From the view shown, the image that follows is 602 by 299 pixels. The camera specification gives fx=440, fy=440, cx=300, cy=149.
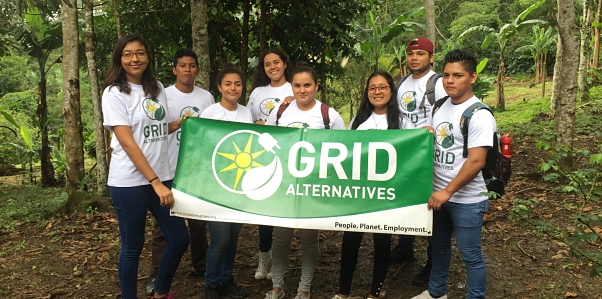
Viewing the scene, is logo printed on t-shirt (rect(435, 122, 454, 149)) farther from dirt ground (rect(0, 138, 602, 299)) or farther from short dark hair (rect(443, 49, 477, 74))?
dirt ground (rect(0, 138, 602, 299))

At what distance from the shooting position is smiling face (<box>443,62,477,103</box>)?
114 inches

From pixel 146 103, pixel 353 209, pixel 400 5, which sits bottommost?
pixel 353 209

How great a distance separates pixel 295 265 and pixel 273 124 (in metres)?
1.58

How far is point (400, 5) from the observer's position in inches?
1117

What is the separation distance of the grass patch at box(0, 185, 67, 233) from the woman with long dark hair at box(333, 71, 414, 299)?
4390 mm

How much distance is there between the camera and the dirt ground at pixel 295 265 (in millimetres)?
3744

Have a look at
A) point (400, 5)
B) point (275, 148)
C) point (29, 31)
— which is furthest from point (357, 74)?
point (400, 5)

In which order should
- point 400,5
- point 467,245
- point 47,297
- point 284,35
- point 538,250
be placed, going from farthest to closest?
point 400,5, point 284,35, point 538,250, point 47,297, point 467,245

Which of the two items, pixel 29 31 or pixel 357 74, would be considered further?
pixel 357 74

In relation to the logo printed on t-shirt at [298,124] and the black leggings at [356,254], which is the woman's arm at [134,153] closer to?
the logo printed on t-shirt at [298,124]

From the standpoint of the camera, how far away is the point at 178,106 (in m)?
3.62

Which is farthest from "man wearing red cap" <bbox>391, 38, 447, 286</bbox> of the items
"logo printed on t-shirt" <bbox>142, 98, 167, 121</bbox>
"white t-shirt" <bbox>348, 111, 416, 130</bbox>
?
"logo printed on t-shirt" <bbox>142, 98, 167, 121</bbox>

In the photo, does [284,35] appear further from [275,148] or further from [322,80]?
[275,148]

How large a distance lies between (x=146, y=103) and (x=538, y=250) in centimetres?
389
